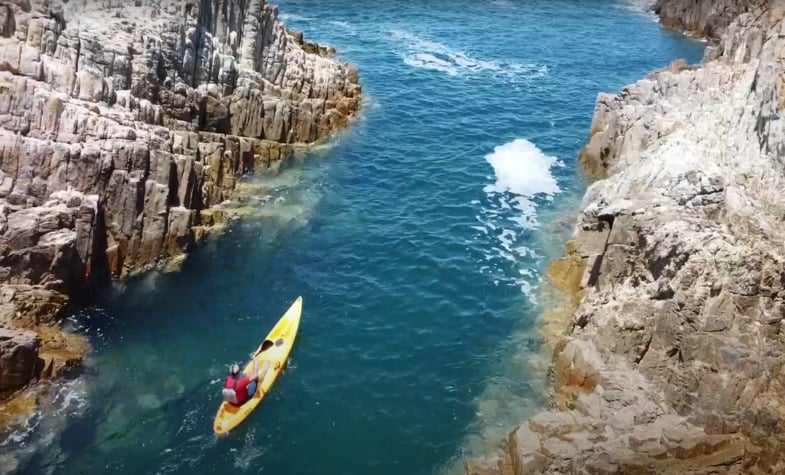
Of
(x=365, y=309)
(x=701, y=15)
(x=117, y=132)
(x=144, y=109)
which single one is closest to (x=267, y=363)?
(x=365, y=309)

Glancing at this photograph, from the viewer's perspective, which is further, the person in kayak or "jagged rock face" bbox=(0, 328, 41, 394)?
"jagged rock face" bbox=(0, 328, 41, 394)

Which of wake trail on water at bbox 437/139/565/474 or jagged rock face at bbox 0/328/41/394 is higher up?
wake trail on water at bbox 437/139/565/474

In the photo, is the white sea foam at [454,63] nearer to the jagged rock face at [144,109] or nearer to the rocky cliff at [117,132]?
the jagged rock face at [144,109]

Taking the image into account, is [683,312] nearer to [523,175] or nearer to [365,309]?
[365,309]

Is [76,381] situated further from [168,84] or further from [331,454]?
[168,84]

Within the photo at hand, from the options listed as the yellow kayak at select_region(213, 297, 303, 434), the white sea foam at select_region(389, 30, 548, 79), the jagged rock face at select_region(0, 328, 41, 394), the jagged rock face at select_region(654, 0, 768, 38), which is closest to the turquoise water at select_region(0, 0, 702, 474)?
the yellow kayak at select_region(213, 297, 303, 434)

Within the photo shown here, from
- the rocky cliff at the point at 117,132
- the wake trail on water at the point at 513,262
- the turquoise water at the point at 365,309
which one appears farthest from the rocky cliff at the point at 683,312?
the rocky cliff at the point at 117,132

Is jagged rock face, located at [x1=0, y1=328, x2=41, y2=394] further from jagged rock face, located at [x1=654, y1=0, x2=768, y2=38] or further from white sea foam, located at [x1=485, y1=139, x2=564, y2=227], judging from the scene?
jagged rock face, located at [x1=654, y1=0, x2=768, y2=38]
